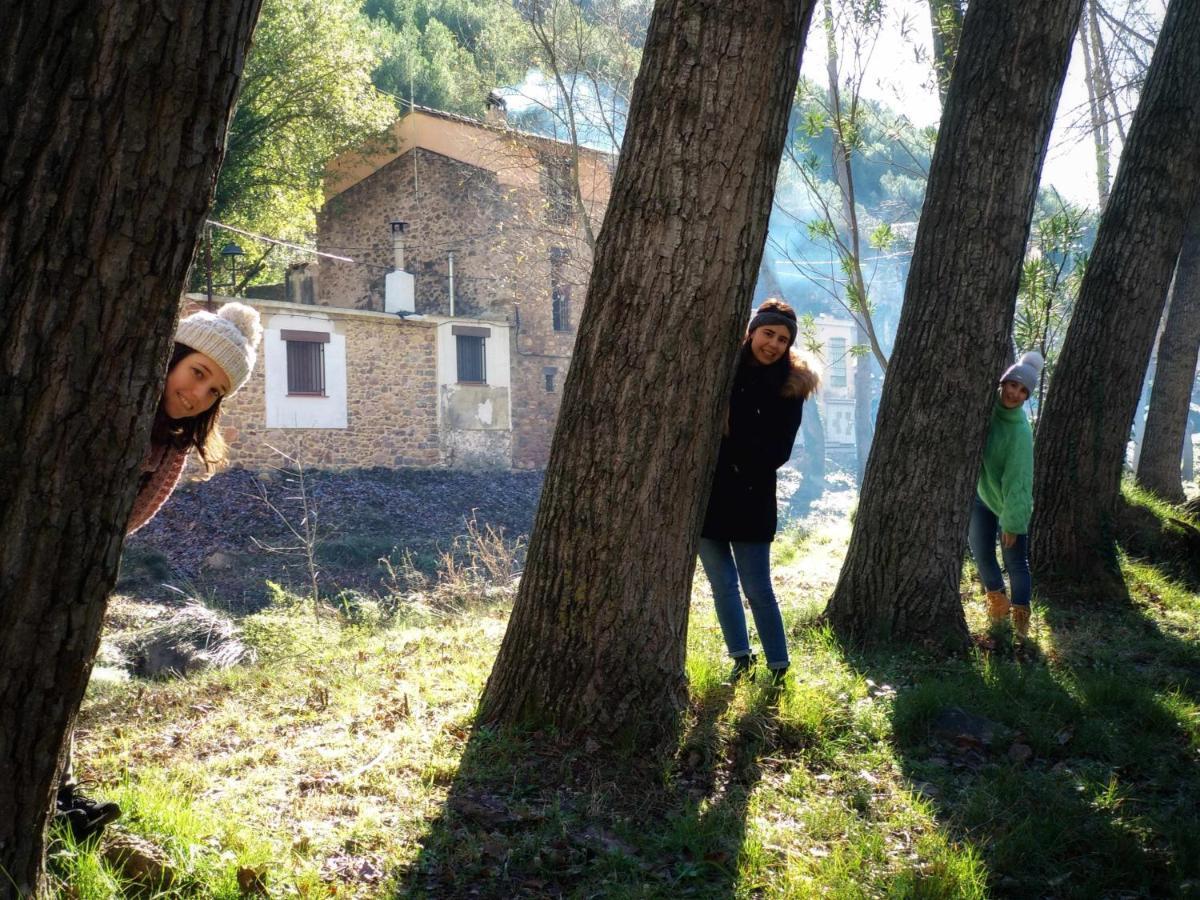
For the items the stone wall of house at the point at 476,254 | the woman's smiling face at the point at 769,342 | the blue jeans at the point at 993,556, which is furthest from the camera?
the stone wall of house at the point at 476,254

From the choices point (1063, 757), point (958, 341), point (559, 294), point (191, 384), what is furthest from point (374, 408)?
point (191, 384)

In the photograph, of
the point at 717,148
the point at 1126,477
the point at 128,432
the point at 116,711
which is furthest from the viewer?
the point at 1126,477

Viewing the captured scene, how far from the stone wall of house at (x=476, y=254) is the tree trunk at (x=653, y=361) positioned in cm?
2339

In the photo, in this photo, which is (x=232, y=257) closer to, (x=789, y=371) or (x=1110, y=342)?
(x=1110, y=342)

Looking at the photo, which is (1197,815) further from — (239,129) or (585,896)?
(239,129)

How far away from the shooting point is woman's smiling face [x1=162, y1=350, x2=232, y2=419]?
3.03m

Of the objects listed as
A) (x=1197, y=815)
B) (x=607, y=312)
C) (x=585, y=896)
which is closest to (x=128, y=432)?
(x=585, y=896)

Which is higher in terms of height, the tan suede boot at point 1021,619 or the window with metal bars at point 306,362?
the window with metal bars at point 306,362

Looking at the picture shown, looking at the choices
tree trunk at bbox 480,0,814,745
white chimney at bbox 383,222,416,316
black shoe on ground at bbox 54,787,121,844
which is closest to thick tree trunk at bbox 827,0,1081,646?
tree trunk at bbox 480,0,814,745

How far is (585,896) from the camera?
2938 mm

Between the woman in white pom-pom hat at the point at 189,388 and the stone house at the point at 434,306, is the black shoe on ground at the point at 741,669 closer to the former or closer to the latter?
the woman in white pom-pom hat at the point at 189,388

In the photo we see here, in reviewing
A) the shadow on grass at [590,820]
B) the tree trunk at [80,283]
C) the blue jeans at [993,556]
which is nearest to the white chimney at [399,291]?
the blue jeans at [993,556]

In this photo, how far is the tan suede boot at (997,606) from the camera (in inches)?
251

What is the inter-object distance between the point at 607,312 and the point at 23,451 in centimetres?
223
